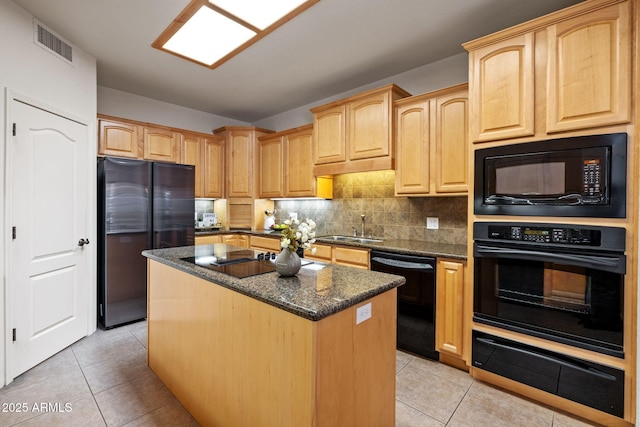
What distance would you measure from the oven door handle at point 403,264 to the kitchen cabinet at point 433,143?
2.27ft

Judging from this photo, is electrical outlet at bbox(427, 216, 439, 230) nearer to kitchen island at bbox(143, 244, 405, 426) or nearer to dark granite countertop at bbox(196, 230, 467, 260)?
dark granite countertop at bbox(196, 230, 467, 260)

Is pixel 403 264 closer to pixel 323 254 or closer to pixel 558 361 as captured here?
pixel 323 254

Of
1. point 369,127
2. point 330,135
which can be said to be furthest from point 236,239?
point 369,127

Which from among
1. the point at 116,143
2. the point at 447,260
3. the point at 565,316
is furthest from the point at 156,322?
the point at 565,316

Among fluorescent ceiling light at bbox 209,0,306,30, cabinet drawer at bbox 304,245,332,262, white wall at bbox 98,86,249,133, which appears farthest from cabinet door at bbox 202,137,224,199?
fluorescent ceiling light at bbox 209,0,306,30

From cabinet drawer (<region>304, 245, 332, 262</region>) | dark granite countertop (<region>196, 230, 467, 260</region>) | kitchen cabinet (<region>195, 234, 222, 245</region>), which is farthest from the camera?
kitchen cabinet (<region>195, 234, 222, 245</region>)

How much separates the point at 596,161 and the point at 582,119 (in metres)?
0.27

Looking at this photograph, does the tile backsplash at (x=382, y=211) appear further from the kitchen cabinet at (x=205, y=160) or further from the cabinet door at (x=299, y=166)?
the kitchen cabinet at (x=205, y=160)

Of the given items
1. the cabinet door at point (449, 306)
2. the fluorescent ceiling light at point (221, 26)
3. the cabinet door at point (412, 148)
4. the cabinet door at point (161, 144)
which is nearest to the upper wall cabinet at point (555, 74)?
the cabinet door at point (412, 148)

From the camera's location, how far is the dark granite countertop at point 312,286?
1.12m

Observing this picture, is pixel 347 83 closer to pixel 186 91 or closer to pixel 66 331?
pixel 186 91

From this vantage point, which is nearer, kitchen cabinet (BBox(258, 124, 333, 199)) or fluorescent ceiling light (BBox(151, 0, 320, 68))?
fluorescent ceiling light (BBox(151, 0, 320, 68))

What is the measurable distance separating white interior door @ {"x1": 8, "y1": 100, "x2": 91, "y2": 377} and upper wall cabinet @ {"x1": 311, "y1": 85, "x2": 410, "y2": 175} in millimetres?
2441

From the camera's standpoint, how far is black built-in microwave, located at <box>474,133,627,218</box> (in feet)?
5.60
